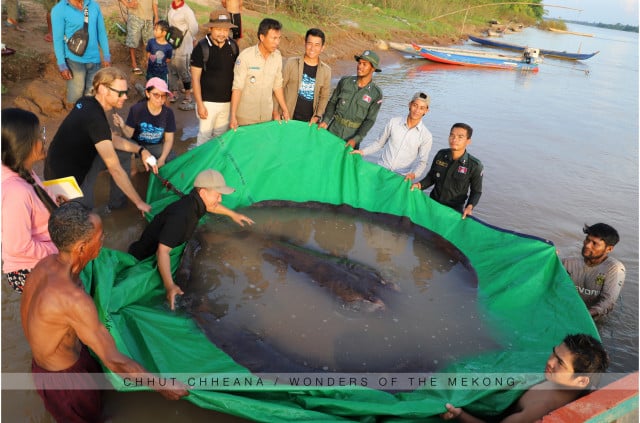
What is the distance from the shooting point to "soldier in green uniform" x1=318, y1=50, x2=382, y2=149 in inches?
192

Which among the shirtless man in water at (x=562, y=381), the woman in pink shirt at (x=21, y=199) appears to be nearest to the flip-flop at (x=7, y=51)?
the woman in pink shirt at (x=21, y=199)

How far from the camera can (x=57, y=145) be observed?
3.55 metres

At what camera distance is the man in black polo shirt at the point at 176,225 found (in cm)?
315

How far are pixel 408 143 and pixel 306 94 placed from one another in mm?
1422

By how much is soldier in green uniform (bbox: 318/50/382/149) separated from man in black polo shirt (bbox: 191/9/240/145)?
1201 mm

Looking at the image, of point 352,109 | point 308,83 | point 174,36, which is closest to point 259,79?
point 308,83

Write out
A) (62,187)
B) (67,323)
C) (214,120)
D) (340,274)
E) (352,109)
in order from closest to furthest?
(67,323) < (62,187) < (340,274) < (352,109) < (214,120)

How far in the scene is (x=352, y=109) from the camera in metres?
4.98

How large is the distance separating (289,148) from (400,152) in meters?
1.23

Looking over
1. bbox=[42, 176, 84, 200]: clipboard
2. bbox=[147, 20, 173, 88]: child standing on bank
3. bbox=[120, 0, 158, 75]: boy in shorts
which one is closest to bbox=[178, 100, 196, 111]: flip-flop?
bbox=[147, 20, 173, 88]: child standing on bank

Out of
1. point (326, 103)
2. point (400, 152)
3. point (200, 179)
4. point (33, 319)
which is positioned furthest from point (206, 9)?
point (33, 319)

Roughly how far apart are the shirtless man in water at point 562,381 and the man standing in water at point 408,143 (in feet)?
8.37

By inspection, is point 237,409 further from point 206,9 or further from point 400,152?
point 206,9

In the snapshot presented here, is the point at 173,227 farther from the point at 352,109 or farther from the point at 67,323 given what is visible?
the point at 352,109
